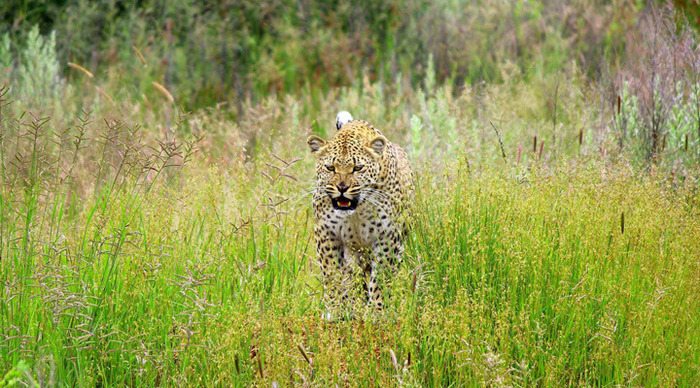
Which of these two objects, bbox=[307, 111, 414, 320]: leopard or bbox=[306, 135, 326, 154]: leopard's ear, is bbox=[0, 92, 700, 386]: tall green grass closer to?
bbox=[307, 111, 414, 320]: leopard

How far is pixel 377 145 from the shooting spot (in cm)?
587

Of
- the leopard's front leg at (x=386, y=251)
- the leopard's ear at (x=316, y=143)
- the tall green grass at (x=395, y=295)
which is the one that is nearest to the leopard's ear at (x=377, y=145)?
the leopard's ear at (x=316, y=143)

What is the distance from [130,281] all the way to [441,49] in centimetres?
830

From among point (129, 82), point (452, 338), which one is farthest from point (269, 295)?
point (129, 82)

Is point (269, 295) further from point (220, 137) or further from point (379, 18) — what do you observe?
point (379, 18)

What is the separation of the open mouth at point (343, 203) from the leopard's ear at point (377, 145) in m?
0.35

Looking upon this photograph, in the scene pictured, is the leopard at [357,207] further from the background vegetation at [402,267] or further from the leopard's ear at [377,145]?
the background vegetation at [402,267]

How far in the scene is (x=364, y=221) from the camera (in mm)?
5809

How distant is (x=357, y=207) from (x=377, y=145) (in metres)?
0.38

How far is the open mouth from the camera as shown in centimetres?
563

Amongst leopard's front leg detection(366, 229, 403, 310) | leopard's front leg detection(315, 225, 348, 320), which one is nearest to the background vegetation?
leopard's front leg detection(315, 225, 348, 320)

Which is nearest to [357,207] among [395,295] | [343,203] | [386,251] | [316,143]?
[343,203]

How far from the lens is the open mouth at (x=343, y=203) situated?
5633 millimetres

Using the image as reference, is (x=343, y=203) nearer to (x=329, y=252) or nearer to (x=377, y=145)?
(x=329, y=252)
